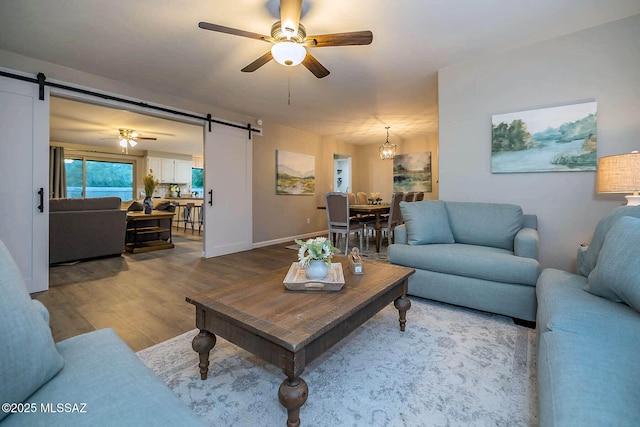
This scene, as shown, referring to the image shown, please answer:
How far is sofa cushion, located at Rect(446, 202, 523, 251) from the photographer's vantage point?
8.90ft

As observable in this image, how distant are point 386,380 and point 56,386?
54.1 inches

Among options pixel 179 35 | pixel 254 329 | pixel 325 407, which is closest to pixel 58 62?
pixel 179 35

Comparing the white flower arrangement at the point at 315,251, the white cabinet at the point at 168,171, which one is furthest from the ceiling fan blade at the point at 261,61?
the white cabinet at the point at 168,171

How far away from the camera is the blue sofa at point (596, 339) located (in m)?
0.78

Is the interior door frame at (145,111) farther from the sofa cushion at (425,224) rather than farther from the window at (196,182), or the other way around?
the window at (196,182)

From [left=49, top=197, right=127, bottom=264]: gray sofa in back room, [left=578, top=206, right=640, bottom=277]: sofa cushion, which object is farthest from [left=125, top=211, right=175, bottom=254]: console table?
[left=578, top=206, right=640, bottom=277]: sofa cushion

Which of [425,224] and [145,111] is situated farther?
[145,111]

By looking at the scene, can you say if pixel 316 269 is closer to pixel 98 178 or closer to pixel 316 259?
pixel 316 259

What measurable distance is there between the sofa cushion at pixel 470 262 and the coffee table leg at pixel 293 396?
177 cm

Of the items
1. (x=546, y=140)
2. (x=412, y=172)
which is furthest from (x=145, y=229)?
(x=546, y=140)

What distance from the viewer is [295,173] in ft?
20.1

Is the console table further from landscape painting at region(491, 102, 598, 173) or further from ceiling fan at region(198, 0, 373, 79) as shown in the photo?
landscape painting at region(491, 102, 598, 173)

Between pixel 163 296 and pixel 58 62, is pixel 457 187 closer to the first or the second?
pixel 163 296

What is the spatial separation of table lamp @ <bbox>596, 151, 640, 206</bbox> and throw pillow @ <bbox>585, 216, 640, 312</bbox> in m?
0.99
